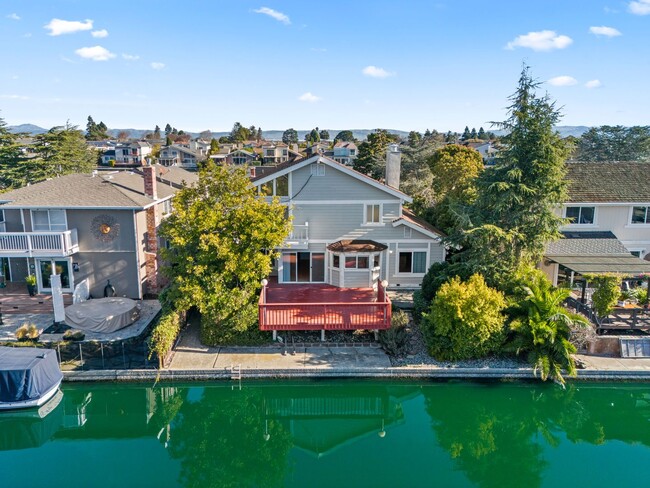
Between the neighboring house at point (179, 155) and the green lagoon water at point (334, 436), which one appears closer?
the green lagoon water at point (334, 436)

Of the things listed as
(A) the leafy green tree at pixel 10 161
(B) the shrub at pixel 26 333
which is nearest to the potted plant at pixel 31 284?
(B) the shrub at pixel 26 333

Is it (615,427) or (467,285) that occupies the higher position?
(467,285)

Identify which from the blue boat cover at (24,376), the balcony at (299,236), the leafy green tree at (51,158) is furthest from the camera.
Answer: the leafy green tree at (51,158)

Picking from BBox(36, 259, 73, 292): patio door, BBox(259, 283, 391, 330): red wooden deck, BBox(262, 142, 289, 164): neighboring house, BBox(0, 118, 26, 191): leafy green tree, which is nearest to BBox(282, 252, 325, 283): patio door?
BBox(259, 283, 391, 330): red wooden deck

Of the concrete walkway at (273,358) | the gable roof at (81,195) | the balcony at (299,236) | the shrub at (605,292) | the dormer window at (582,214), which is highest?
the gable roof at (81,195)

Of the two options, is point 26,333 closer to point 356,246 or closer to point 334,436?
point 334,436

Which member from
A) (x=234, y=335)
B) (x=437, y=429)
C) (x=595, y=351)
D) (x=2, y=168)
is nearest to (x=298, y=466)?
(x=437, y=429)

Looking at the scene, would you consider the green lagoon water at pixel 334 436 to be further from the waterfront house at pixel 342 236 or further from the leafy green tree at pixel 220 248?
the waterfront house at pixel 342 236

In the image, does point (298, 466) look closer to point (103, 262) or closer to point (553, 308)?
point (553, 308)
